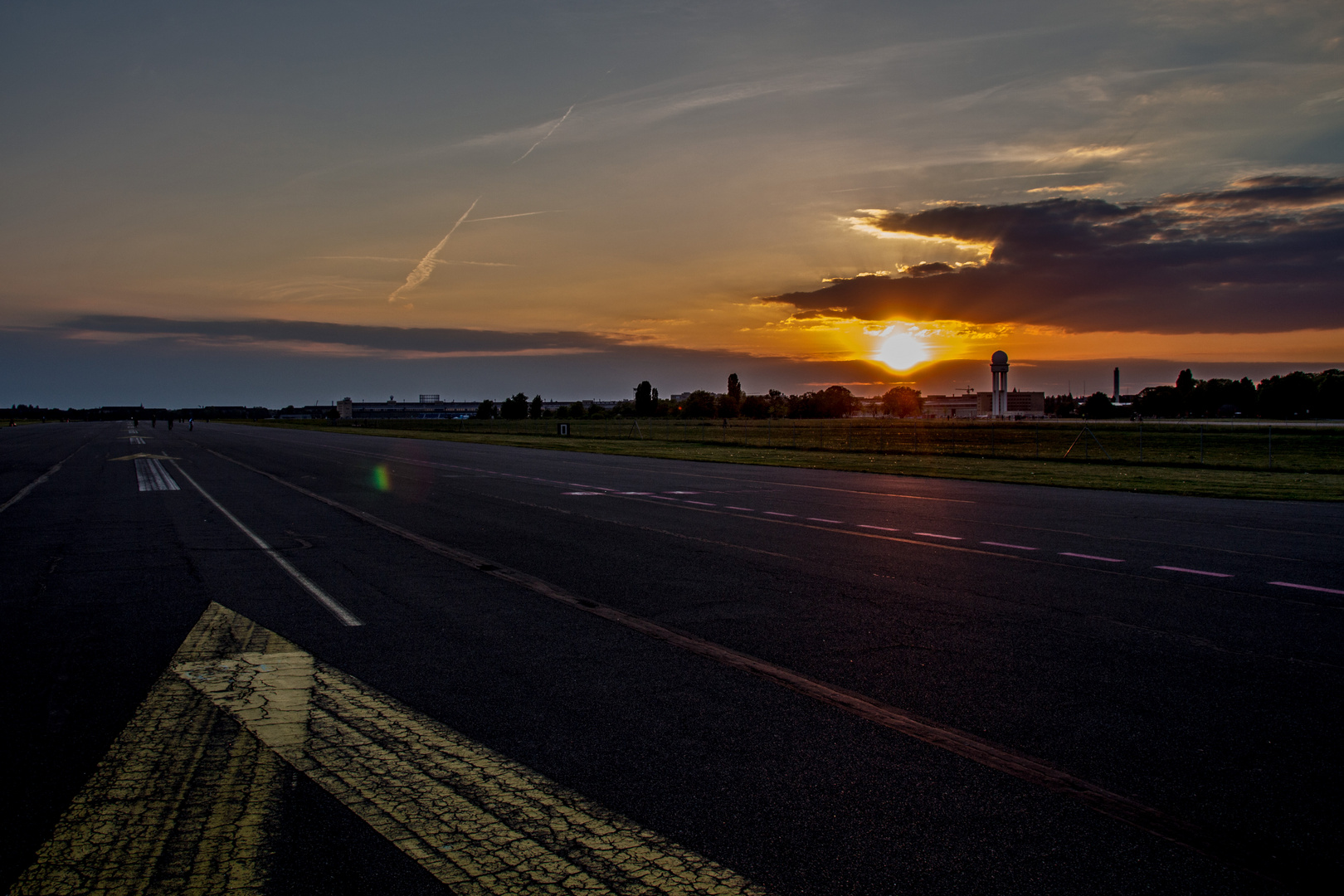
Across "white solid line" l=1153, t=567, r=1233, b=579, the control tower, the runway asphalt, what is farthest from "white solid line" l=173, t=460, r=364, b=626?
the control tower

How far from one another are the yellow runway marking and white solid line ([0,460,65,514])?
50.2ft

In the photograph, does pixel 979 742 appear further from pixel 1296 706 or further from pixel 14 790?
pixel 14 790

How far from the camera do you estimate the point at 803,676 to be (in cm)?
562

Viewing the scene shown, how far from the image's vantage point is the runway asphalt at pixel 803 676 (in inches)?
137

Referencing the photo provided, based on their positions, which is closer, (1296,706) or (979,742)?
(979,742)

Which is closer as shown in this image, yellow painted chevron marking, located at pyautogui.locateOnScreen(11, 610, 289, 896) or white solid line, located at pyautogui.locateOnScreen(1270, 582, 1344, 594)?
yellow painted chevron marking, located at pyautogui.locateOnScreen(11, 610, 289, 896)

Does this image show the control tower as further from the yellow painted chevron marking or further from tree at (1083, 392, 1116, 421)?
the yellow painted chevron marking

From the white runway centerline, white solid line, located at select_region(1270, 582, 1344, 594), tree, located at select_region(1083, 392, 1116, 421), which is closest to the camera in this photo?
white solid line, located at select_region(1270, 582, 1344, 594)

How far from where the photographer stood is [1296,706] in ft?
16.7

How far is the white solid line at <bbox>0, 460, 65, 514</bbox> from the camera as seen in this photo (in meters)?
16.9

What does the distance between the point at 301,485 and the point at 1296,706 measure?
21.0 m

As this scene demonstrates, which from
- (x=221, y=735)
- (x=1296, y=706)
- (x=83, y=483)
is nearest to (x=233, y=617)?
(x=221, y=735)

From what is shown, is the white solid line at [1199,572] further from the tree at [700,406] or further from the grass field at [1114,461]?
the tree at [700,406]

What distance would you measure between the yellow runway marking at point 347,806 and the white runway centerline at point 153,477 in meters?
17.9
